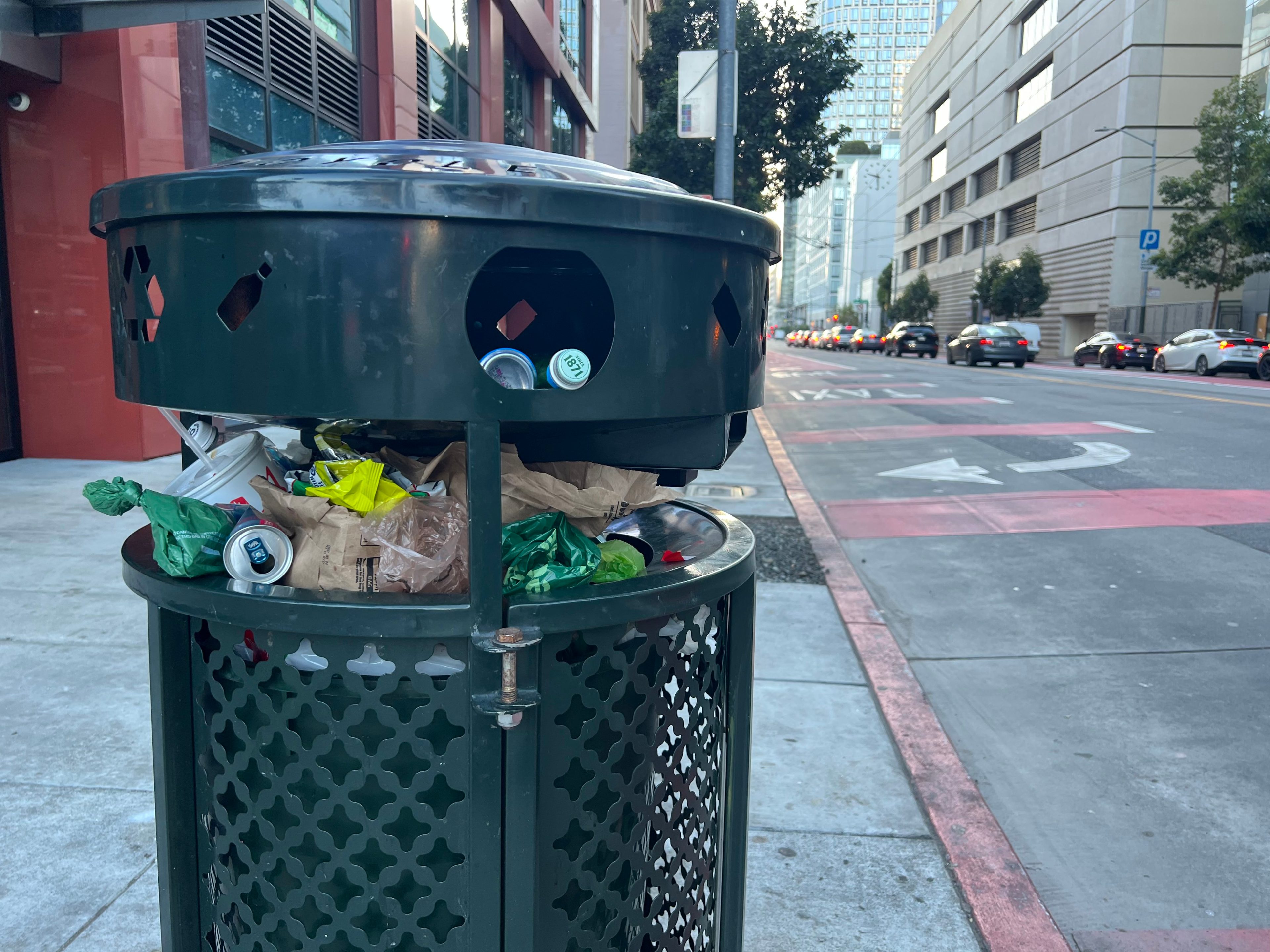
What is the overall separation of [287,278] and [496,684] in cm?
62

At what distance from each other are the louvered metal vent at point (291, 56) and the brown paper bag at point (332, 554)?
31.4ft

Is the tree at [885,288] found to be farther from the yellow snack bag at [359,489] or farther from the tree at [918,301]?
the yellow snack bag at [359,489]

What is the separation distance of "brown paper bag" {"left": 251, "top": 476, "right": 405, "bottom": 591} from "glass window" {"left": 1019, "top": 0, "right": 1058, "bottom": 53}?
58.8 m

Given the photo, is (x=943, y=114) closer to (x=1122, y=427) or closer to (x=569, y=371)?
(x=1122, y=427)

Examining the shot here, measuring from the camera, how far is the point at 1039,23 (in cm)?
5378

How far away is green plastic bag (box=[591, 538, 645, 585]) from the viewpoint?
1.62 m

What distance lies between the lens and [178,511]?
1.50 m

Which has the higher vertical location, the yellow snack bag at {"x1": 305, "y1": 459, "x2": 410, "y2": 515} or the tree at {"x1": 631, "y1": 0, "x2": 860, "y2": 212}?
the tree at {"x1": 631, "y1": 0, "x2": 860, "y2": 212}

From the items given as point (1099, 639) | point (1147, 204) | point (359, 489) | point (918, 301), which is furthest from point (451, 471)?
point (918, 301)

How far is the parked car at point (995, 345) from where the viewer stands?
31.3m

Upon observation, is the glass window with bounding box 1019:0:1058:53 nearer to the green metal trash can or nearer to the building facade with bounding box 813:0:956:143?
the green metal trash can

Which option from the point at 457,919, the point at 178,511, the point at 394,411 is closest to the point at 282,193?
the point at 394,411

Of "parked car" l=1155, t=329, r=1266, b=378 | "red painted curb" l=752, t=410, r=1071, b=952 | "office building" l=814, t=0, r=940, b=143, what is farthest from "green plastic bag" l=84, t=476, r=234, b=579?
"office building" l=814, t=0, r=940, b=143

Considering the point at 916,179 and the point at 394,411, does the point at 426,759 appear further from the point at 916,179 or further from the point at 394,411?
the point at 916,179
